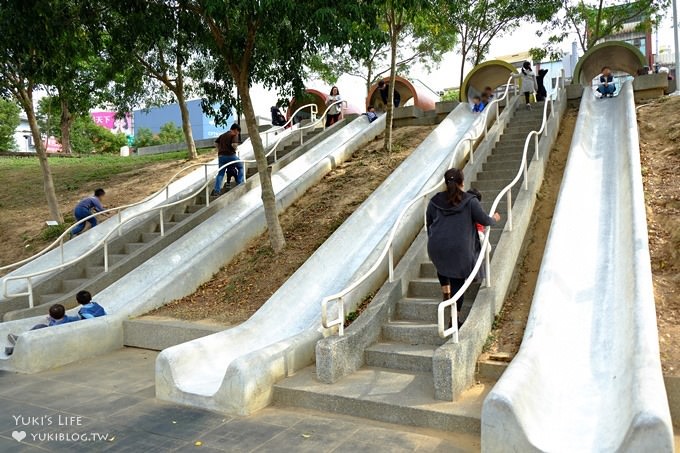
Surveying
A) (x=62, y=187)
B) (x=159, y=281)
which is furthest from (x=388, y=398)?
(x=62, y=187)

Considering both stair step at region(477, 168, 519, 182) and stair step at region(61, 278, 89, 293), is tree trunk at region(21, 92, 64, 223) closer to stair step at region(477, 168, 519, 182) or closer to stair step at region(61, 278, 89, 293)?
stair step at region(61, 278, 89, 293)

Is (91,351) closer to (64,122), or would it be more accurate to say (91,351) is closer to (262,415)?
(262,415)

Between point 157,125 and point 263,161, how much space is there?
6992 cm

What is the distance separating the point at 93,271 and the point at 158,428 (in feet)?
18.2

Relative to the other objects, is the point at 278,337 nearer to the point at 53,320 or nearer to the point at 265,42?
the point at 53,320

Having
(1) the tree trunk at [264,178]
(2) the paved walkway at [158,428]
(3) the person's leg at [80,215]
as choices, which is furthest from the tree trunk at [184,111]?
(2) the paved walkway at [158,428]

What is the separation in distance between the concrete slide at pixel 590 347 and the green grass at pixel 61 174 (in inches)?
524

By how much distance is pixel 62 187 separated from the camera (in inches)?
647

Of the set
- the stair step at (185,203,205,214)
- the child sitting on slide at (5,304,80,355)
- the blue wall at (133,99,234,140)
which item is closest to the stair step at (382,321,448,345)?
the child sitting on slide at (5,304,80,355)

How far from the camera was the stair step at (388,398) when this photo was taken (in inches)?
181

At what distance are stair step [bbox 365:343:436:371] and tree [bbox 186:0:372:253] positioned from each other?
12.3 ft

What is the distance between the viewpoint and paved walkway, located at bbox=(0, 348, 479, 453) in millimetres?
4434

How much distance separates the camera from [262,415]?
516cm

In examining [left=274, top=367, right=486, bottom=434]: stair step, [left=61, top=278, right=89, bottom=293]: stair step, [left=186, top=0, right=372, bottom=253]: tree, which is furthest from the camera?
[left=61, top=278, right=89, bottom=293]: stair step
